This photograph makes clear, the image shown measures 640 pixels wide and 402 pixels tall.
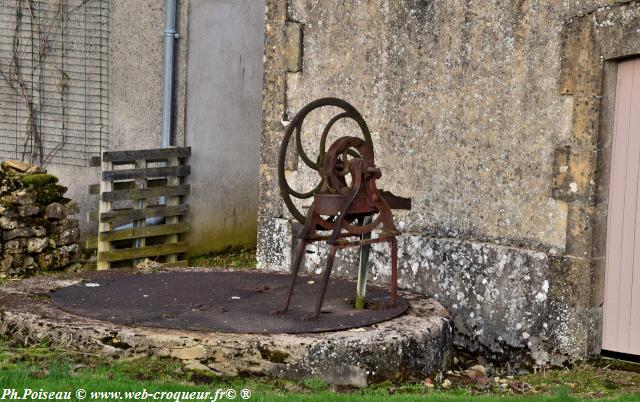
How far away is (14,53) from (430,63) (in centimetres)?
518

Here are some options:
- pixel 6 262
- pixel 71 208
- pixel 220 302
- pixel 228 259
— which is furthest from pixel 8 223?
pixel 220 302

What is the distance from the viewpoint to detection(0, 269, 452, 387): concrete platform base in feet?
20.6

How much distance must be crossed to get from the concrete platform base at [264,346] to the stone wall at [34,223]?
327 centimetres

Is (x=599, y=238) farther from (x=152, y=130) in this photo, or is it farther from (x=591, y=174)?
(x=152, y=130)

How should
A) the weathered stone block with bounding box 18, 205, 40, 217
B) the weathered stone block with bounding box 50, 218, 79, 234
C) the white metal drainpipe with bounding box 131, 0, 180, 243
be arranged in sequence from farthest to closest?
the white metal drainpipe with bounding box 131, 0, 180, 243 < the weathered stone block with bounding box 50, 218, 79, 234 < the weathered stone block with bounding box 18, 205, 40, 217

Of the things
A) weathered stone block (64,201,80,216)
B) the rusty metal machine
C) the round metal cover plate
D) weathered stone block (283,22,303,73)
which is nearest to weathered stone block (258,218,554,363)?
the round metal cover plate

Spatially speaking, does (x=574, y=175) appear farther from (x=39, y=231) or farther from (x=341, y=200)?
(x=39, y=231)

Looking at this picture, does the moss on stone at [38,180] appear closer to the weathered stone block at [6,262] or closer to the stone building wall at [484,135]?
the weathered stone block at [6,262]

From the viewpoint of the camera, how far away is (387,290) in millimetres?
7953

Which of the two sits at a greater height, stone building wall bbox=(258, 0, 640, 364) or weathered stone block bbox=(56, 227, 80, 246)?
stone building wall bbox=(258, 0, 640, 364)

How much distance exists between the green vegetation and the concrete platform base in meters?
4.52

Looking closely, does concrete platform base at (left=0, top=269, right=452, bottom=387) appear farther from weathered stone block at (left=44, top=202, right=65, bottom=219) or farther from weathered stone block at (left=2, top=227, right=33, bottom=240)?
weathered stone block at (left=44, top=202, right=65, bottom=219)

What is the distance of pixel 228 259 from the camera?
38.4ft

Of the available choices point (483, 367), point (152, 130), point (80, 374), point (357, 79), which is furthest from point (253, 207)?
point (80, 374)
